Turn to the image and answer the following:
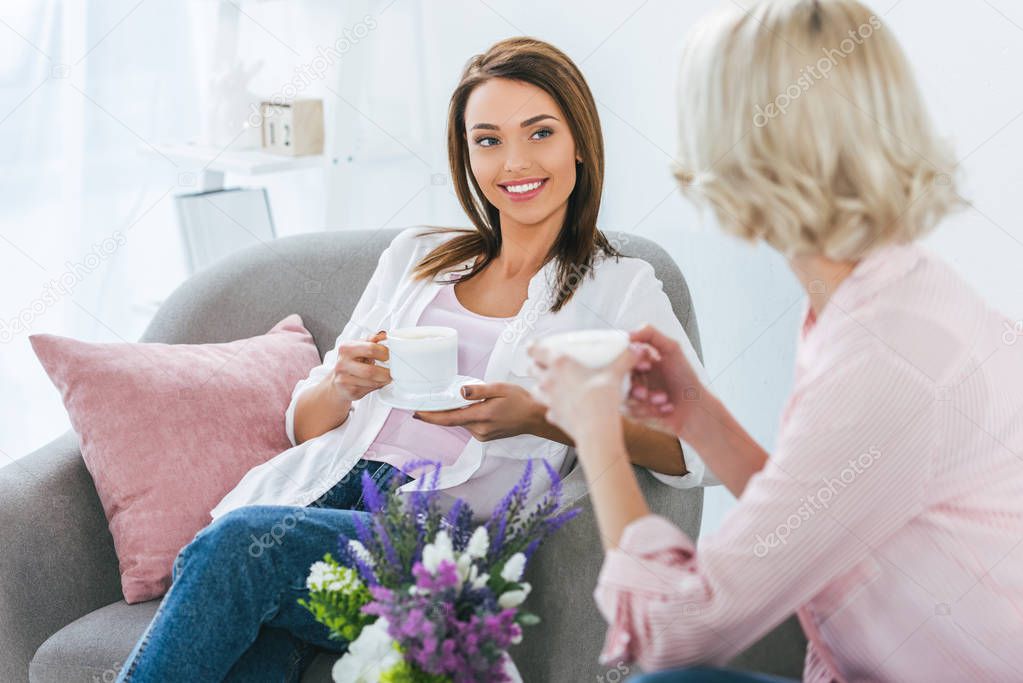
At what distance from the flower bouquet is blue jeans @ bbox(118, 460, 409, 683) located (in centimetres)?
6

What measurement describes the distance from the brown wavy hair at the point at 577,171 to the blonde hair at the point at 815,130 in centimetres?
72

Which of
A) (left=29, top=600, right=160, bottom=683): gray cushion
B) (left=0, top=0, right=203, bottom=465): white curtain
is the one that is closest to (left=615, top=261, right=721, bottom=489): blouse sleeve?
(left=29, top=600, right=160, bottom=683): gray cushion

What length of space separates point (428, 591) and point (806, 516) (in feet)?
1.43

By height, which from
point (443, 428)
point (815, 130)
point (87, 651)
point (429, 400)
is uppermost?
point (815, 130)

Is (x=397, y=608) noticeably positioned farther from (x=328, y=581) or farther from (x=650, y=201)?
(x=650, y=201)

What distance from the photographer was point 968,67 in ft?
5.32

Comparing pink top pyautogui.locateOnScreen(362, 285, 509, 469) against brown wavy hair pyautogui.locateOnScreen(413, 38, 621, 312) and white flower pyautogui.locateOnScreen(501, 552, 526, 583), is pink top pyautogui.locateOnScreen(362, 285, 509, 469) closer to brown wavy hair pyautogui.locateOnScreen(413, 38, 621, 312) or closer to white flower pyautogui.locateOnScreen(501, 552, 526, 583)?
brown wavy hair pyautogui.locateOnScreen(413, 38, 621, 312)

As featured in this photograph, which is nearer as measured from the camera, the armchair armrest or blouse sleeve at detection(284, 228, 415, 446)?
the armchair armrest

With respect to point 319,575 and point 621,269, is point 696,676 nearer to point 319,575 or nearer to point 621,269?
point 319,575

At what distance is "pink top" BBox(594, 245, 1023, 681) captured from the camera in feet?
3.14

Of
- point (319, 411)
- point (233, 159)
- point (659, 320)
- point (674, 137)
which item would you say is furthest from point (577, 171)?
point (233, 159)

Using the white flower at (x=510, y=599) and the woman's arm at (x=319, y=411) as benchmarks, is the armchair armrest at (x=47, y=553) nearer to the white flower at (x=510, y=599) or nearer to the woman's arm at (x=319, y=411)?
the woman's arm at (x=319, y=411)

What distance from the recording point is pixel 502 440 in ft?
5.50

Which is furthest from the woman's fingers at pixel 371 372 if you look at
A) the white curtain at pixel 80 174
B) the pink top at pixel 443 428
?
the white curtain at pixel 80 174
